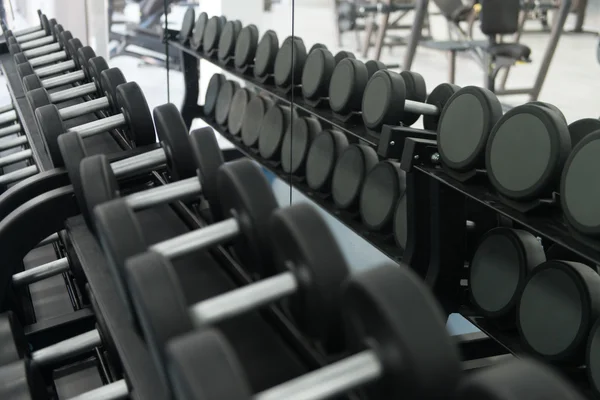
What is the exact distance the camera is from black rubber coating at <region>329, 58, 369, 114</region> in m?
1.68

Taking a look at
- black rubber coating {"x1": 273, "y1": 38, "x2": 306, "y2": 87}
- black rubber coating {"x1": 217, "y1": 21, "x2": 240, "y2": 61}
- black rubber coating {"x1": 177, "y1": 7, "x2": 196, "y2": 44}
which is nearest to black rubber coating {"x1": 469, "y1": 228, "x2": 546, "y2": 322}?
black rubber coating {"x1": 273, "y1": 38, "x2": 306, "y2": 87}

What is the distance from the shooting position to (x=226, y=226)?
0.70m

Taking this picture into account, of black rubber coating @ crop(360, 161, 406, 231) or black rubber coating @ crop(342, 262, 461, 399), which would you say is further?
black rubber coating @ crop(360, 161, 406, 231)

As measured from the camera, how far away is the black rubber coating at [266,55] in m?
2.16

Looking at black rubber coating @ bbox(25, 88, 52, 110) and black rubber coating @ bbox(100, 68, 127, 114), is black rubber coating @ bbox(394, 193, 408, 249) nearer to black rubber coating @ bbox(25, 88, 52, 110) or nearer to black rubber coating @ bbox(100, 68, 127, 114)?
black rubber coating @ bbox(100, 68, 127, 114)

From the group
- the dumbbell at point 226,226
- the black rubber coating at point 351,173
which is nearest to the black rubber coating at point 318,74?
the black rubber coating at point 351,173

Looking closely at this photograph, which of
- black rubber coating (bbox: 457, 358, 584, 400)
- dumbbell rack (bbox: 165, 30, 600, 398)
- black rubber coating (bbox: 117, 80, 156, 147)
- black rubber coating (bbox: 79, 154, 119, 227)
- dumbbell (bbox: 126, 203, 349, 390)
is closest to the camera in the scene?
black rubber coating (bbox: 457, 358, 584, 400)

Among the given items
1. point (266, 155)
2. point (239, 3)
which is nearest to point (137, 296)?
point (266, 155)

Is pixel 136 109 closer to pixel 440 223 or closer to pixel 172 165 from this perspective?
pixel 172 165

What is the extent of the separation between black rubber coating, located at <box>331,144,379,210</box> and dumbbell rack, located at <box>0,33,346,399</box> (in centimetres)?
72

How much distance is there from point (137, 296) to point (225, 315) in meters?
0.09

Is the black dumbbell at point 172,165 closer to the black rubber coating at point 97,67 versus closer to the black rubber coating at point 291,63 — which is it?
the black rubber coating at point 97,67

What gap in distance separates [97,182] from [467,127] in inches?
30.4

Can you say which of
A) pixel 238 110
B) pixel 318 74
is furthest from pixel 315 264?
pixel 238 110
